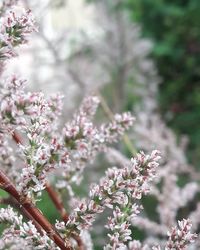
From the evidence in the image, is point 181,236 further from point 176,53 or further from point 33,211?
point 176,53

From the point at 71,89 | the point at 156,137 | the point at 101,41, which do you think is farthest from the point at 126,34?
the point at 156,137

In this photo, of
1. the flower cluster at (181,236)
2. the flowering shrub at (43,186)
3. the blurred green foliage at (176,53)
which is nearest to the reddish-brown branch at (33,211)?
the flowering shrub at (43,186)

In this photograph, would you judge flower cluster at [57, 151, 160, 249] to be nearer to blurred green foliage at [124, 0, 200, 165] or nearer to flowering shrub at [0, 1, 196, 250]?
flowering shrub at [0, 1, 196, 250]

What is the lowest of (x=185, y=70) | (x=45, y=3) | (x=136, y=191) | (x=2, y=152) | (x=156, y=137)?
(x=136, y=191)

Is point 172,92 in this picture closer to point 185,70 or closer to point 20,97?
point 185,70

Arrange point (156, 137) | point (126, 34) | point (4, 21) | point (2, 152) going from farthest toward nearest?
→ point (126, 34) → point (156, 137) → point (2, 152) → point (4, 21)

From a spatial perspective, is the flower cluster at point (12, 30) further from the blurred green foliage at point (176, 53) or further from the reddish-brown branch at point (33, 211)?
the blurred green foliage at point (176, 53)
